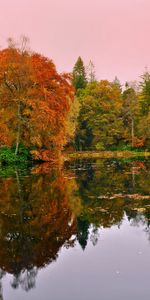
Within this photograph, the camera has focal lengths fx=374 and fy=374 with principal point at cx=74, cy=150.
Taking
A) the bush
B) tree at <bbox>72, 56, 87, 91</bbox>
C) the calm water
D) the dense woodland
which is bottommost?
the calm water

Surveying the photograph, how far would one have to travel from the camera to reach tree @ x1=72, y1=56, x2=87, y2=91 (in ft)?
262

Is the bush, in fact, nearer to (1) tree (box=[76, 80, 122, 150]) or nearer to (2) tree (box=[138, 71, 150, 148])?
(2) tree (box=[138, 71, 150, 148])

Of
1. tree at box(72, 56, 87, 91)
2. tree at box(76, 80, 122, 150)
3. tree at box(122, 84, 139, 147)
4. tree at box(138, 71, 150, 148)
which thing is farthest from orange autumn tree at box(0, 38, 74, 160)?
tree at box(72, 56, 87, 91)

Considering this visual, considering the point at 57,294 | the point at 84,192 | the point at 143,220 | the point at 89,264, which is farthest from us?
the point at 84,192

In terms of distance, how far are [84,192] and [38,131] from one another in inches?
819

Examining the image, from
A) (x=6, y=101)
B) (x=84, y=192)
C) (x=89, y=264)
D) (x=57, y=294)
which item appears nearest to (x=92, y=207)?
(x=84, y=192)

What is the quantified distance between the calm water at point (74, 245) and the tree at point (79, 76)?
6555 cm

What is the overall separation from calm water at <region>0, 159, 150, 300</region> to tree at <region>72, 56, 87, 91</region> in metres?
65.5

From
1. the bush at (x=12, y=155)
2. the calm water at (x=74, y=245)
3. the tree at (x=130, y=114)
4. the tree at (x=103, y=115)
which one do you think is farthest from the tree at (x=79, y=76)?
the calm water at (x=74, y=245)

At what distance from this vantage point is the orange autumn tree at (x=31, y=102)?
119 feet

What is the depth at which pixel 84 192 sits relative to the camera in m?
16.4

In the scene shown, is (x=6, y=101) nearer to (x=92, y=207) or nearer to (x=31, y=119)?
(x=31, y=119)

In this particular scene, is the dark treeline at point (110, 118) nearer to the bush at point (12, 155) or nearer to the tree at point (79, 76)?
the tree at point (79, 76)

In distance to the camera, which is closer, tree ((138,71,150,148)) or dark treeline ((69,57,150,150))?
tree ((138,71,150,148))
